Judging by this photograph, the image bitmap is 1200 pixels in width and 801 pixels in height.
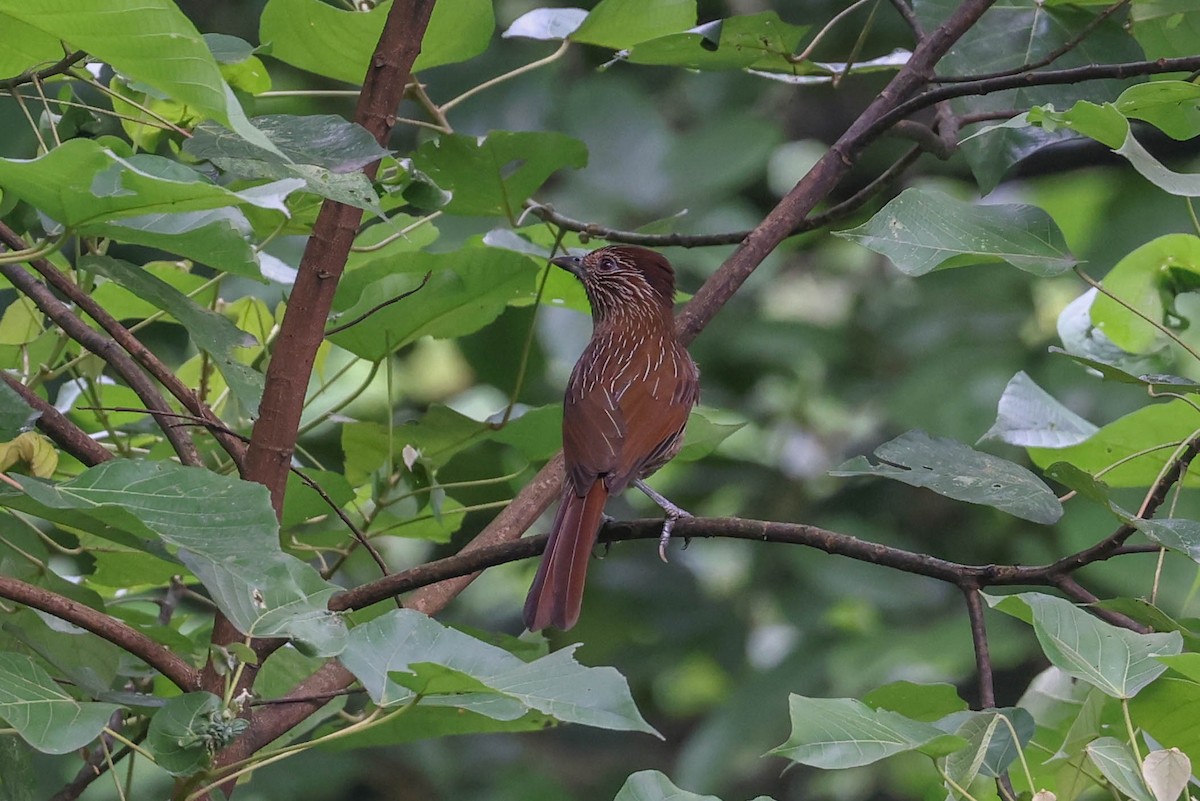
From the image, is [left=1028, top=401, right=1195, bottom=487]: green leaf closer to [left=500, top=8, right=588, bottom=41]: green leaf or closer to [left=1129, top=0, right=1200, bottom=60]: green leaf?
[left=1129, top=0, right=1200, bottom=60]: green leaf

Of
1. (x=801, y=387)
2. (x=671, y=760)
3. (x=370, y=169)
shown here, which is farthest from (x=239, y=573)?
(x=671, y=760)

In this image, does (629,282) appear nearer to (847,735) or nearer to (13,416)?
(13,416)

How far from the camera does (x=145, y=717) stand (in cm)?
230

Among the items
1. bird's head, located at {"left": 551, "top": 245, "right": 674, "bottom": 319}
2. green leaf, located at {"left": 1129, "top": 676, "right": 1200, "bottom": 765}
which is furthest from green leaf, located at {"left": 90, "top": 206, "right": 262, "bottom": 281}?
bird's head, located at {"left": 551, "top": 245, "right": 674, "bottom": 319}

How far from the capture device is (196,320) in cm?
204

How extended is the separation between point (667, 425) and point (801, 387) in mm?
2783

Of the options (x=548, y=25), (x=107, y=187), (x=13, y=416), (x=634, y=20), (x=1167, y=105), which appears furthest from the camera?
(x=548, y=25)

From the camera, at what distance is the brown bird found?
9.40 feet

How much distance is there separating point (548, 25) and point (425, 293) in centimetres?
81

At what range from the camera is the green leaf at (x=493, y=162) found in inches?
105

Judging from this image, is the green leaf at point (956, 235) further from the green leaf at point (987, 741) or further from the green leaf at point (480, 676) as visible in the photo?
the green leaf at point (480, 676)

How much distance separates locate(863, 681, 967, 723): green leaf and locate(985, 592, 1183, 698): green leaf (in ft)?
1.01

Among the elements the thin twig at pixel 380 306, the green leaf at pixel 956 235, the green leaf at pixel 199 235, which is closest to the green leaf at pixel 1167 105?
the green leaf at pixel 956 235

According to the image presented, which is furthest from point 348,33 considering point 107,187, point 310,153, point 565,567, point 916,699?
point 916,699
